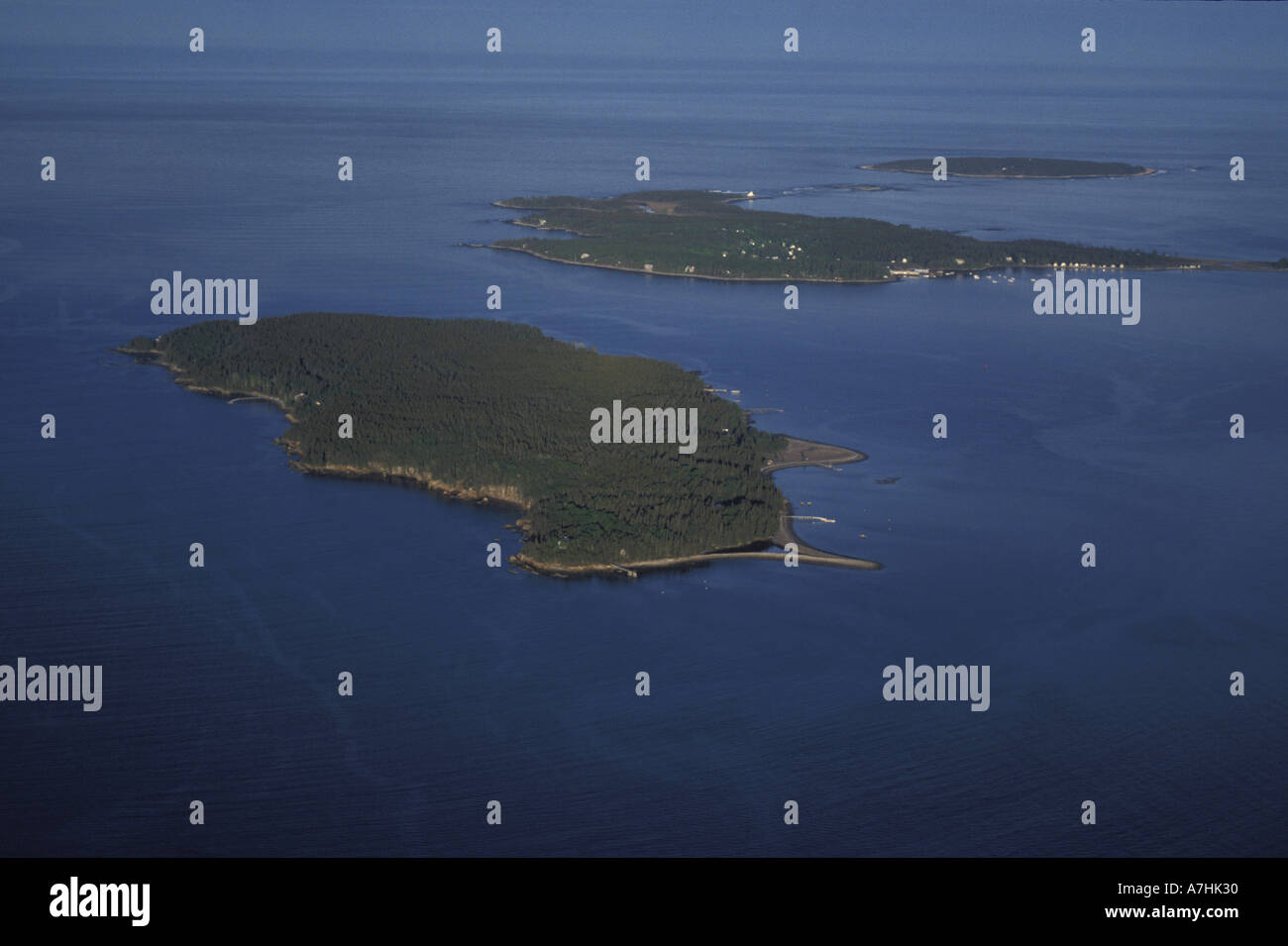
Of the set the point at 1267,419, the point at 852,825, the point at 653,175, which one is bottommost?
the point at 852,825

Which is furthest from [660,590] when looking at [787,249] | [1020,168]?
[1020,168]

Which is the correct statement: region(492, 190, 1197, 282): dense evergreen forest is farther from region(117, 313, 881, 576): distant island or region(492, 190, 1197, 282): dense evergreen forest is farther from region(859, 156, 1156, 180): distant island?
region(859, 156, 1156, 180): distant island

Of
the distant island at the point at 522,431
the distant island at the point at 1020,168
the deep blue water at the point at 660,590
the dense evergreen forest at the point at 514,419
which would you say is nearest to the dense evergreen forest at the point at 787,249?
the deep blue water at the point at 660,590

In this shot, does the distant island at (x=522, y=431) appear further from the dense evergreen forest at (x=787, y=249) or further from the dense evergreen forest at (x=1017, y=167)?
the dense evergreen forest at (x=1017, y=167)

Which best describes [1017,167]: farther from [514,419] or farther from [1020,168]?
[514,419]

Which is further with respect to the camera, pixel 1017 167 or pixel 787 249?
pixel 1017 167

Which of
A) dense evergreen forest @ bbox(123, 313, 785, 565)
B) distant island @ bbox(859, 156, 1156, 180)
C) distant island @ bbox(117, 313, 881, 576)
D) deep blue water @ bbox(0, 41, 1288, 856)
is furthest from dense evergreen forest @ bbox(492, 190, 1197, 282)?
distant island @ bbox(859, 156, 1156, 180)

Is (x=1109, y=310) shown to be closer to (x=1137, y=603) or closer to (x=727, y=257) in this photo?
(x=727, y=257)

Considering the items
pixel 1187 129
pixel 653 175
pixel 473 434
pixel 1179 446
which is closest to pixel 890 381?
pixel 1179 446
